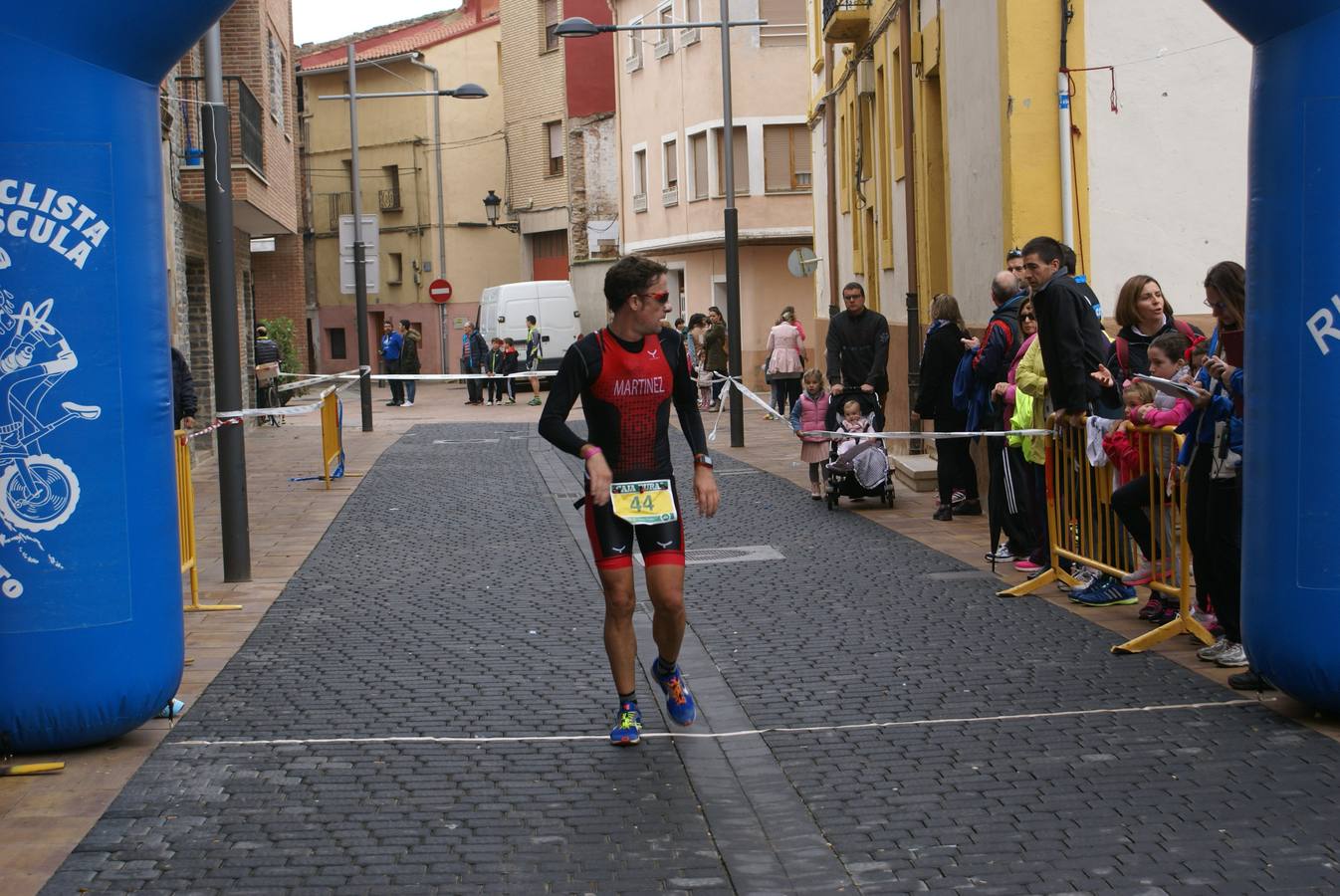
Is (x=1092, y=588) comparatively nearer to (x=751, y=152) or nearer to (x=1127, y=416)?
(x=1127, y=416)

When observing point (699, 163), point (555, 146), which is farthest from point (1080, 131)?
point (555, 146)

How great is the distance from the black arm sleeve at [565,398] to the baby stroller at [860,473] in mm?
8331

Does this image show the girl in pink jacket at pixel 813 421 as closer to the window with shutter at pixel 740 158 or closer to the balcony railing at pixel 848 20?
the balcony railing at pixel 848 20

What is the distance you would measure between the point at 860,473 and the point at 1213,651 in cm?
710

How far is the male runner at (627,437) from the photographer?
6754 millimetres

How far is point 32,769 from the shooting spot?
6.43 metres

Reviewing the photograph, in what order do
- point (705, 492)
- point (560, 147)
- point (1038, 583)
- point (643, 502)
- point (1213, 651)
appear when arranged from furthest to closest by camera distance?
1. point (560, 147)
2. point (1038, 583)
3. point (1213, 651)
4. point (705, 492)
5. point (643, 502)

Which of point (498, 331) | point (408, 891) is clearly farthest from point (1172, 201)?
point (498, 331)

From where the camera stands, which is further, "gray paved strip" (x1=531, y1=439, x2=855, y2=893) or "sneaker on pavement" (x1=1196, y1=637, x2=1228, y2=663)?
"sneaker on pavement" (x1=1196, y1=637, x2=1228, y2=663)

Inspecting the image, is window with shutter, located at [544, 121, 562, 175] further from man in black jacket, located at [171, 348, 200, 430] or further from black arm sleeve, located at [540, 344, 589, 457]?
black arm sleeve, located at [540, 344, 589, 457]

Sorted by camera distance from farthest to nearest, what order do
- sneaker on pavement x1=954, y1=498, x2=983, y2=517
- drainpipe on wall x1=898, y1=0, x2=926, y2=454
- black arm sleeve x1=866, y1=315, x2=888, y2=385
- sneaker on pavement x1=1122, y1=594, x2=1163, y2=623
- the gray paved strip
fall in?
drainpipe on wall x1=898, y1=0, x2=926, y2=454 → black arm sleeve x1=866, y1=315, x2=888, y2=385 → sneaker on pavement x1=954, y1=498, x2=983, y2=517 → sneaker on pavement x1=1122, y1=594, x2=1163, y2=623 → the gray paved strip

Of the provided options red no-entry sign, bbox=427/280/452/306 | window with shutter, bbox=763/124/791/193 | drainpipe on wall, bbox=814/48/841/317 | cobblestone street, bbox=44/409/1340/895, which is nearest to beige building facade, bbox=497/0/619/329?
red no-entry sign, bbox=427/280/452/306

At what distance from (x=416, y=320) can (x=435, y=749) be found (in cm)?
5672

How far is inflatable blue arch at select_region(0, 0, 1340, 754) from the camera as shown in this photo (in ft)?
21.2
